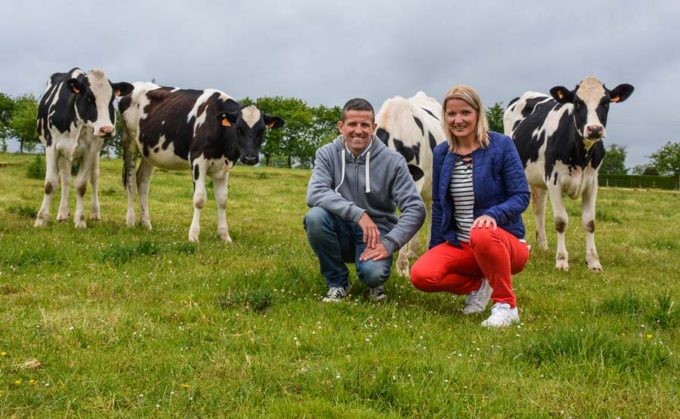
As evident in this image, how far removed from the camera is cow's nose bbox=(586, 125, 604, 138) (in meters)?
8.20

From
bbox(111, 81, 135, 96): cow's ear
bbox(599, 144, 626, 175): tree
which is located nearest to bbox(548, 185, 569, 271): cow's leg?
bbox(111, 81, 135, 96): cow's ear

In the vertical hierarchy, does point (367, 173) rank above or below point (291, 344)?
above

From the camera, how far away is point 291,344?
174 inches

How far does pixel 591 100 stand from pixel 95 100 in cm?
799

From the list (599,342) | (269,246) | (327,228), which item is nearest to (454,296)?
(327,228)

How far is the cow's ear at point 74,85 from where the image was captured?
33.6 ft

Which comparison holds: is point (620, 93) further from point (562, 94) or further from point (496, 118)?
point (496, 118)

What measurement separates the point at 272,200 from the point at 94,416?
16388 mm

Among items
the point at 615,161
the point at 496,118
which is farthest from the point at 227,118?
the point at 615,161

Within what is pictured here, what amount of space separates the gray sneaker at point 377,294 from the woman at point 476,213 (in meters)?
0.49

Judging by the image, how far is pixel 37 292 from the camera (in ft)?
18.9

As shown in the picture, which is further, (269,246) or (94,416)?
(269,246)

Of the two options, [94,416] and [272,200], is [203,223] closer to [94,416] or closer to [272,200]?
[272,200]

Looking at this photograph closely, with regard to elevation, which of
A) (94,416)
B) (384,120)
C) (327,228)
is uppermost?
(384,120)
